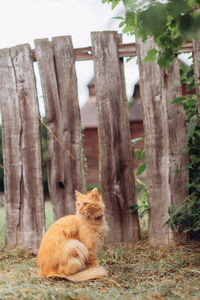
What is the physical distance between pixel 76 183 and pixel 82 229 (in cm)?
66

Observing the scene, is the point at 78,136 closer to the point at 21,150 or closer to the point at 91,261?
the point at 21,150

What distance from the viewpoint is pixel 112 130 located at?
117 inches

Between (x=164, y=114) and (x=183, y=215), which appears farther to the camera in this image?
(x=164, y=114)

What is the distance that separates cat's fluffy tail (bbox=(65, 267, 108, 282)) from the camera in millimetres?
2209

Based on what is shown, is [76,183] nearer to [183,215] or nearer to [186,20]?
[183,215]

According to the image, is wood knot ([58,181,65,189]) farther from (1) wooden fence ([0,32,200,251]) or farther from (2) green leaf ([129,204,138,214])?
(2) green leaf ([129,204,138,214])

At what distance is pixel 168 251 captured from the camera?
2.79 m

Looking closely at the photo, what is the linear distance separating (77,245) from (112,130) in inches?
45.9

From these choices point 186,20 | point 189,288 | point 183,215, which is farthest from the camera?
point 183,215

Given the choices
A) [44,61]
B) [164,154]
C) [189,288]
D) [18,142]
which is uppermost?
[44,61]

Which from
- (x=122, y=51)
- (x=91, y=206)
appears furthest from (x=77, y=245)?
(x=122, y=51)

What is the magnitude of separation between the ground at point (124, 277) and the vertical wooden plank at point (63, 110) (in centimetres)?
63

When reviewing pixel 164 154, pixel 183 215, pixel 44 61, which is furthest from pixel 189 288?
pixel 44 61

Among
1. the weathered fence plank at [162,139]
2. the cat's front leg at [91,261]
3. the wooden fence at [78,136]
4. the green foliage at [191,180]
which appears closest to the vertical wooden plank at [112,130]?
the wooden fence at [78,136]
